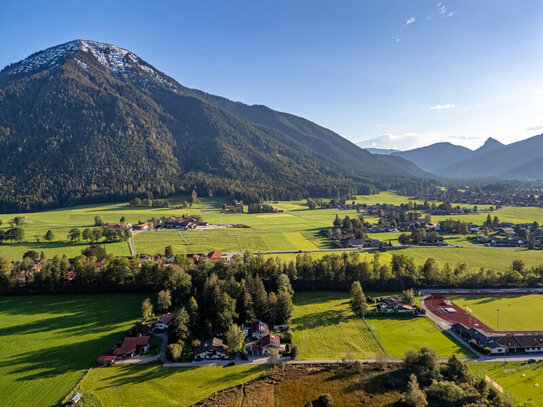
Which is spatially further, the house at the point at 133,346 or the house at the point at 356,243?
the house at the point at 356,243

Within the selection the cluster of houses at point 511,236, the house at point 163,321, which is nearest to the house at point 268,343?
the house at point 163,321

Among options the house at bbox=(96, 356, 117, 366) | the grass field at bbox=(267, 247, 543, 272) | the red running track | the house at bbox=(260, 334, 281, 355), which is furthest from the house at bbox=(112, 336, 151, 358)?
the red running track

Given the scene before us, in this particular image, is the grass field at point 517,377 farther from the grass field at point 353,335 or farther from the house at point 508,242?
the house at point 508,242

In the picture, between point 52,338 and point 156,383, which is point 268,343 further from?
point 52,338

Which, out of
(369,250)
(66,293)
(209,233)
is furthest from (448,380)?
(209,233)

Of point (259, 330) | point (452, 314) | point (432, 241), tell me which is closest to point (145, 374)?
point (259, 330)

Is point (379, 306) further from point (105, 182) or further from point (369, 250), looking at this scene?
point (105, 182)
